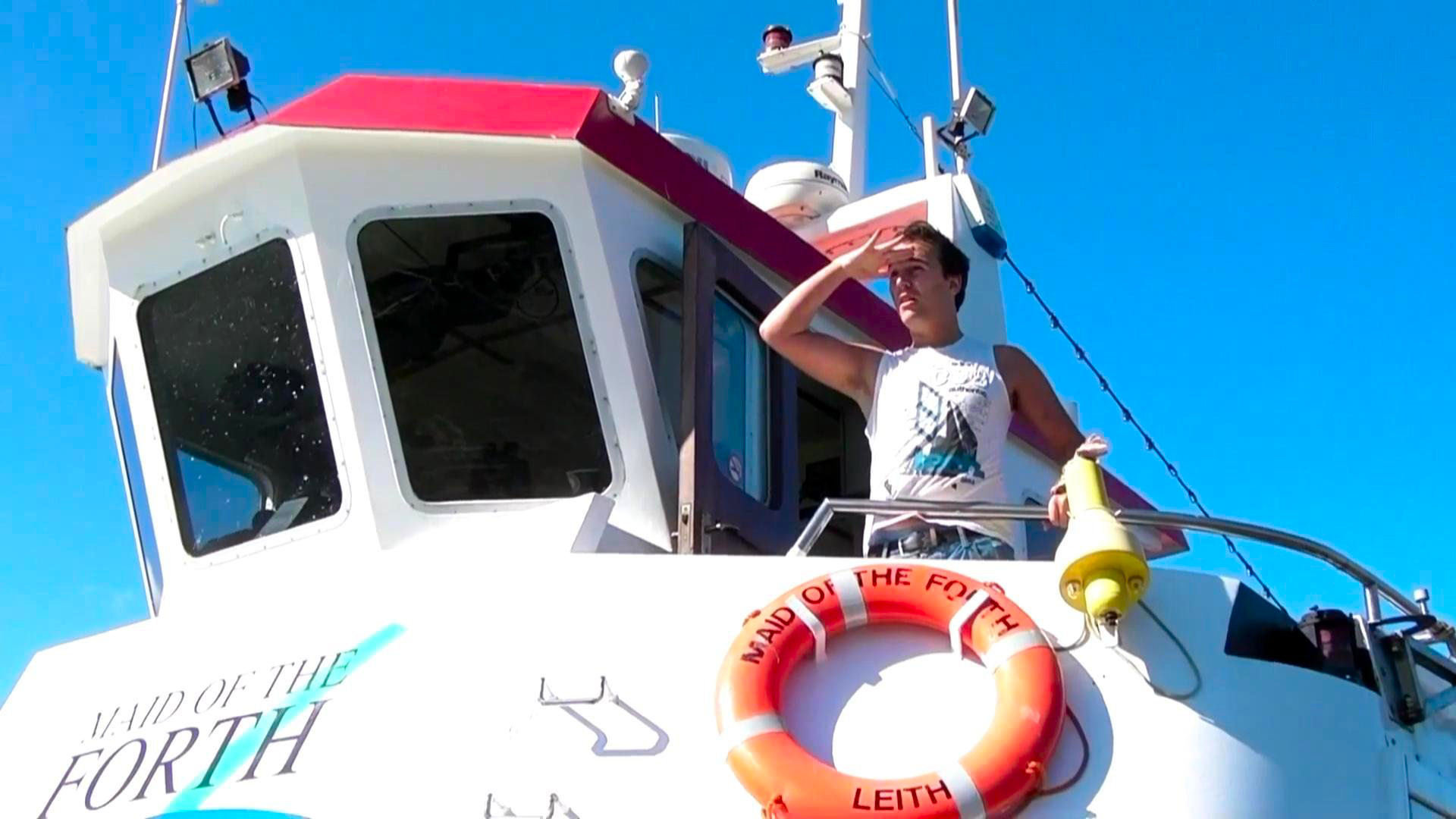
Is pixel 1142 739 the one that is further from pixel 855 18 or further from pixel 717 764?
pixel 855 18

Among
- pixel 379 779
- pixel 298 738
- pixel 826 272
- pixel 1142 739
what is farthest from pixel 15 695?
pixel 1142 739

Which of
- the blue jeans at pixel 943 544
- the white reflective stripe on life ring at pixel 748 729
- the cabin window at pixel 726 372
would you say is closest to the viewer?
the white reflective stripe on life ring at pixel 748 729

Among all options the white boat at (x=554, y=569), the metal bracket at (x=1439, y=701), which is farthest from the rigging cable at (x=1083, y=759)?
the metal bracket at (x=1439, y=701)

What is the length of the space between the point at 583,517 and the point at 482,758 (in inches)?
36.5

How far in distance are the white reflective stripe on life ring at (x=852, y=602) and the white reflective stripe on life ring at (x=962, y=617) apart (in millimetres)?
206

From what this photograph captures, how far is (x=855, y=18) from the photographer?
8.06 meters

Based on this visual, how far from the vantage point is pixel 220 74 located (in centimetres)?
543

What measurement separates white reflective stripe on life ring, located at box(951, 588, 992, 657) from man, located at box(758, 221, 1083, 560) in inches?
13.1

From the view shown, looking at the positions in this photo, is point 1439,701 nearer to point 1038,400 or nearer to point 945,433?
point 1038,400

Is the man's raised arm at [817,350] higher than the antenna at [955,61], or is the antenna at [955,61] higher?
the antenna at [955,61]

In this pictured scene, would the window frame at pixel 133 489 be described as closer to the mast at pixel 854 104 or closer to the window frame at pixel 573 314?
the window frame at pixel 573 314

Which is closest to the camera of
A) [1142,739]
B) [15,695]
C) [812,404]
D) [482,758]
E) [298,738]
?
[1142,739]

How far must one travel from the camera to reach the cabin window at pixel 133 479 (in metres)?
5.43

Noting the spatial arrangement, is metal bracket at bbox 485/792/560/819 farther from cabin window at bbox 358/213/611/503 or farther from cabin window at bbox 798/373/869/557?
cabin window at bbox 798/373/869/557
